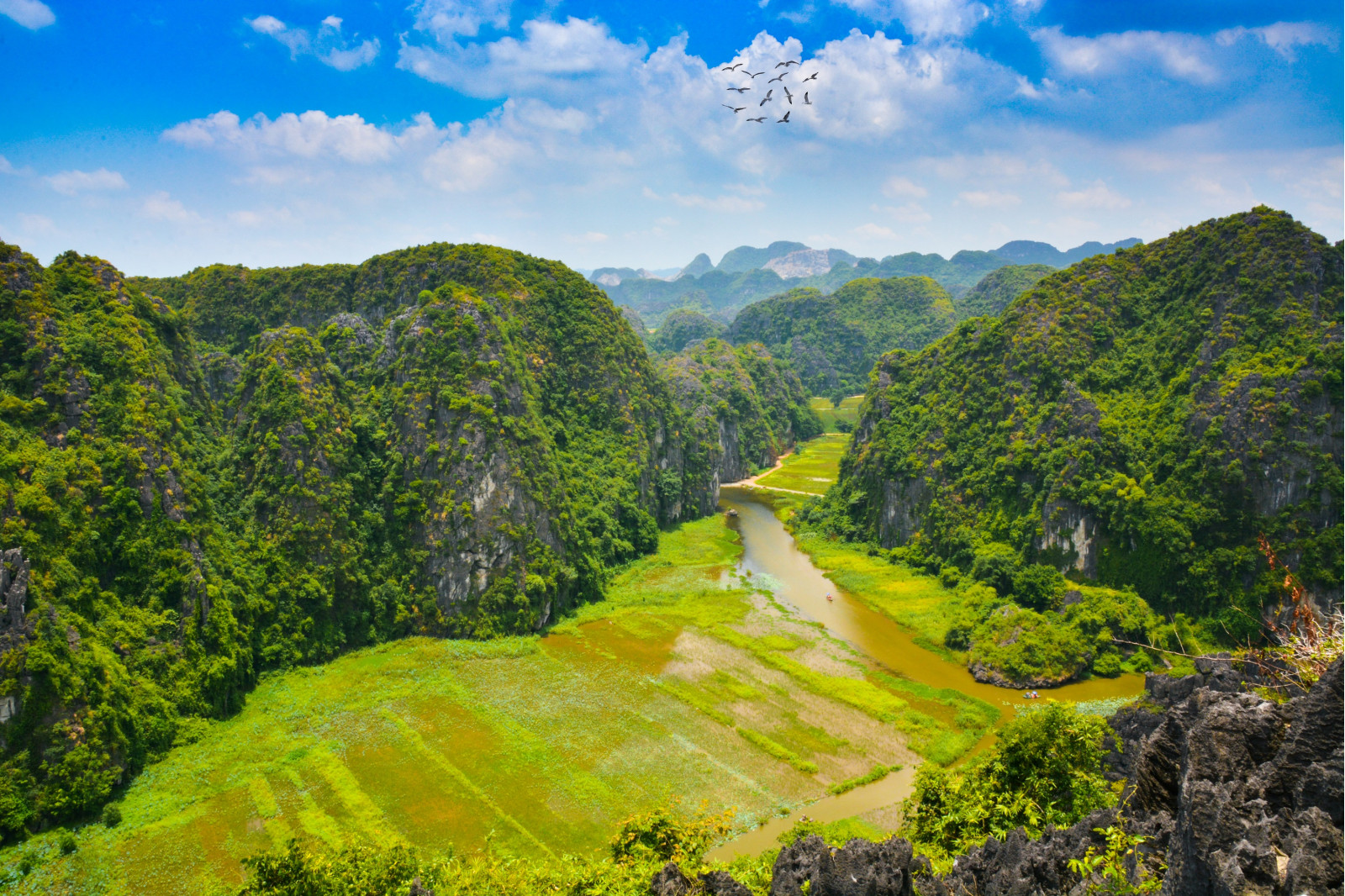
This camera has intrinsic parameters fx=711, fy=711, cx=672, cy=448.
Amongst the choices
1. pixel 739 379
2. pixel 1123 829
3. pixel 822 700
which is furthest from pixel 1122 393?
pixel 739 379

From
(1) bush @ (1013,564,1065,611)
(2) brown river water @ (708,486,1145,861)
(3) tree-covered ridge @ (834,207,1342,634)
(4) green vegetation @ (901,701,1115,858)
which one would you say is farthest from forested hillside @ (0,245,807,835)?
→ (1) bush @ (1013,564,1065,611)

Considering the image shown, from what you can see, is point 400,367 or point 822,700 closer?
point 822,700

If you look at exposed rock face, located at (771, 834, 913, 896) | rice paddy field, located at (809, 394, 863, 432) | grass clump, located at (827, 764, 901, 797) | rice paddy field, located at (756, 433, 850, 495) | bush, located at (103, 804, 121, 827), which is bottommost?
grass clump, located at (827, 764, 901, 797)

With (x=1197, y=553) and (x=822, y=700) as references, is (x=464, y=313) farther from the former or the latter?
(x=1197, y=553)

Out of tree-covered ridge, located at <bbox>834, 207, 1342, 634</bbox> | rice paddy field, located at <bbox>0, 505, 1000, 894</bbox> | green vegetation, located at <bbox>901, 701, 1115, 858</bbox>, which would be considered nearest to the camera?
green vegetation, located at <bbox>901, 701, 1115, 858</bbox>

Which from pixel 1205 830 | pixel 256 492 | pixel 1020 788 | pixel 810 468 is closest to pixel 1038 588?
pixel 1020 788

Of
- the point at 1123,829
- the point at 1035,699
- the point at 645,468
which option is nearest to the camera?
the point at 1123,829

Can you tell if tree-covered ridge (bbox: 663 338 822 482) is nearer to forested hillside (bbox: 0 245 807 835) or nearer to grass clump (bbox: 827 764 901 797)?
forested hillside (bbox: 0 245 807 835)
